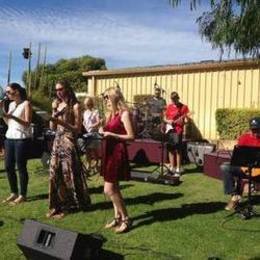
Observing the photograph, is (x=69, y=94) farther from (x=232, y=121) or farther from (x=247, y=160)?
(x=232, y=121)

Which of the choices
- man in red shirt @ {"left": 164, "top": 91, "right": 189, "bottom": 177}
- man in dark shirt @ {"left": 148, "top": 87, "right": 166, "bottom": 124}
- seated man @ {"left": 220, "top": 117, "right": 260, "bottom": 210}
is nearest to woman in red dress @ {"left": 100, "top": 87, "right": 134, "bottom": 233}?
seated man @ {"left": 220, "top": 117, "right": 260, "bottom": 210}

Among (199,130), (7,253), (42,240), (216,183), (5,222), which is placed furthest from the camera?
(199,130)

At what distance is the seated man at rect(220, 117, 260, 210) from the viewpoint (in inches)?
333

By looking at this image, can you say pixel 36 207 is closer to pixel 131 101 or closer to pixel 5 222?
pixel 5 222

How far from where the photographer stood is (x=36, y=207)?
8.76 meters

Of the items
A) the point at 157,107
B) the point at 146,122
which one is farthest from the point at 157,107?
the point at 146,122

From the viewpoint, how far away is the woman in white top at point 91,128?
12211 mm

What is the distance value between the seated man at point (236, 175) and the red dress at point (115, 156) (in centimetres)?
190

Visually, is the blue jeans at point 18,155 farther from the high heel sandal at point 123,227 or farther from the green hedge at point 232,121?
the green hedge at point 232,121

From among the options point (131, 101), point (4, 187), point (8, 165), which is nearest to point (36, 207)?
point (8, 165)

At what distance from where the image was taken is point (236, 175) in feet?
27.8

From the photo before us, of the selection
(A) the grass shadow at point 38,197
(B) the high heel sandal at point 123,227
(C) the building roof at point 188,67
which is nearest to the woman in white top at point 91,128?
(A) the grass shadow at point 38,197

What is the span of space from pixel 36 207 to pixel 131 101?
36.0ft

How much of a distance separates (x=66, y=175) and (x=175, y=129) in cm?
476
